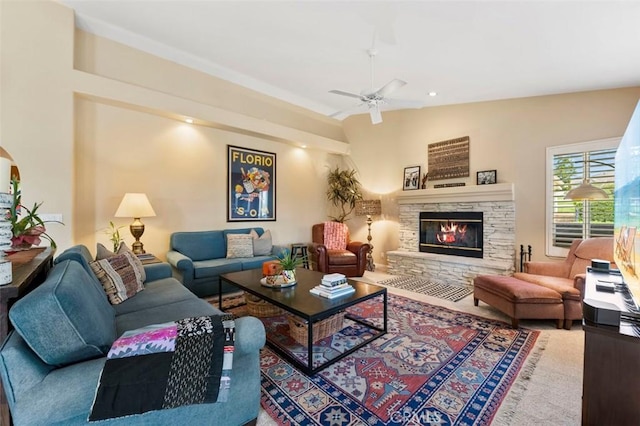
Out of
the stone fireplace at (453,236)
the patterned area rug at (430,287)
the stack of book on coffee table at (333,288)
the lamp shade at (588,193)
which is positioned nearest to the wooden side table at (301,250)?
the patterned area rug at (430,287)

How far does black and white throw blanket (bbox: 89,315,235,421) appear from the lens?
110 centimetres

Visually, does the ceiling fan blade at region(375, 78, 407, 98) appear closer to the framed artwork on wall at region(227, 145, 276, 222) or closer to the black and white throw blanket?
the black and white throw blanket

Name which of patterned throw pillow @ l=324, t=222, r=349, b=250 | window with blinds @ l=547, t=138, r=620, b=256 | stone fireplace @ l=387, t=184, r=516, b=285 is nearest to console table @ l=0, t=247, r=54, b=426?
patterned throw pillow @ l=324, t=222, r=349, b=250

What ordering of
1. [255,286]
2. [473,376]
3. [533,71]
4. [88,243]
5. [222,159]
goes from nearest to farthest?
[473,376]
[255,286]
[533,71]
[88,243]
[222,159]

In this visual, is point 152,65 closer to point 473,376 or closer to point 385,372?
point 385,372

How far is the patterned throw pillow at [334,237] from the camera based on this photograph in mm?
5574

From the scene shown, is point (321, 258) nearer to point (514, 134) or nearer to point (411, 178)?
point (411, 178)

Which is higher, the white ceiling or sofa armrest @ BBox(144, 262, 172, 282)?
the white ceiling

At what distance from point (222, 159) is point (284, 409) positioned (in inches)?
156

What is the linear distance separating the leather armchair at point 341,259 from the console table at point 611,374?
12.0 ft

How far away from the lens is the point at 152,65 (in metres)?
3.81

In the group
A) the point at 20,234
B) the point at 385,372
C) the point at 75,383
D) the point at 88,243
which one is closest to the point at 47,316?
the point at 75,383

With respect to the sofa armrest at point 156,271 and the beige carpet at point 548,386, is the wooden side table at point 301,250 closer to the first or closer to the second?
the sofa armrest at point 156,271

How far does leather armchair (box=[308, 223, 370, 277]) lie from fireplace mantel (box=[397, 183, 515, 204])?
1.29 meters
